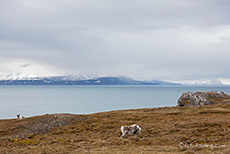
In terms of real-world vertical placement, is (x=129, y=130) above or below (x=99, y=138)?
A: above

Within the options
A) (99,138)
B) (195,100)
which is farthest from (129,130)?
(195,100)

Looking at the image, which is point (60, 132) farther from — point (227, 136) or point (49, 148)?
point (227, 136)

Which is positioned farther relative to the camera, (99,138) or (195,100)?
(195,100)

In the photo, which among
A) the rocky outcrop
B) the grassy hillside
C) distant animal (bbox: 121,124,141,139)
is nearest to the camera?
the grassy hillside

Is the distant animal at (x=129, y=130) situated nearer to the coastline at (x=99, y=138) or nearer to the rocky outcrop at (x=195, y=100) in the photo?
the coastline at (x=99, y=138)

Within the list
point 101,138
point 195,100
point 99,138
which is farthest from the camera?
point 195,100

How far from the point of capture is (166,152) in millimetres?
18375

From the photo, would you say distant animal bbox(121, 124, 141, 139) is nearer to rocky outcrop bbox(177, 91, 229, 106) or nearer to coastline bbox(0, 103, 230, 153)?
coastline bbox(0, 103, 230, 153)

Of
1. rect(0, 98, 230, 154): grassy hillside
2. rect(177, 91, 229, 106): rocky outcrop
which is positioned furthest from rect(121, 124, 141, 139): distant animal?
rect(177, 91, 229, 106): rocky outcrop

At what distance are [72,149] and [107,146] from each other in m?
3.66

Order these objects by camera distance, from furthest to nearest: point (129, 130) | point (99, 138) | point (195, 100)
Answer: point (195, 100) < point (99, 138) < point (129, 130)

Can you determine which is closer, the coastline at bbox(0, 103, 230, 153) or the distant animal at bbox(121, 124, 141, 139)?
the coastline at bbox(0, 103, 230, 153)

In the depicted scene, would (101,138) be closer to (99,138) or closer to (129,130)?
(99,138)

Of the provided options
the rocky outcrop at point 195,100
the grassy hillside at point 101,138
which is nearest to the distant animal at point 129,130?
the grassy hillside at point 101,138
